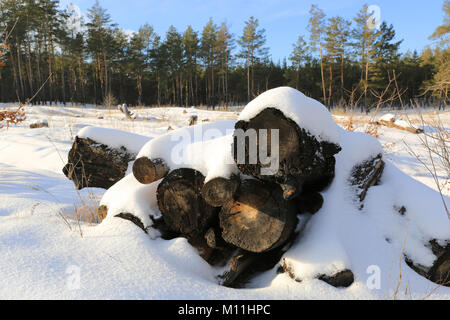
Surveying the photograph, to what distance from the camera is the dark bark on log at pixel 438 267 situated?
5.22 ft

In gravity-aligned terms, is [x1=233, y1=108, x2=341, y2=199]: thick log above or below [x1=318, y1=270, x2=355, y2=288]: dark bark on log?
above

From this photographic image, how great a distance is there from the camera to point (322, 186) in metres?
1.80

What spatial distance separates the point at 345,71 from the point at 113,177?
34138 millimetres

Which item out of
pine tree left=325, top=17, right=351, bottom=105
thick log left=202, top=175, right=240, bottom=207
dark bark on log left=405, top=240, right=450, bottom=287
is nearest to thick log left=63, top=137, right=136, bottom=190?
thick log left=202, top=175, right=240, bottom=207

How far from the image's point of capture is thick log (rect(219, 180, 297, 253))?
148cm

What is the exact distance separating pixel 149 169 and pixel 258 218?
85 cm

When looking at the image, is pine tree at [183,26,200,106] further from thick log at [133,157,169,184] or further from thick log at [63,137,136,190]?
thick log at [133,157,169,184]

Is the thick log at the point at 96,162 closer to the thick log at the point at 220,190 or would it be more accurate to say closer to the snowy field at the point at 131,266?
the snowy field at the point at 131,266

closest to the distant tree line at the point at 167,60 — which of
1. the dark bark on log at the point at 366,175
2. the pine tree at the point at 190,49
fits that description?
the pine tree at the point at 190,49

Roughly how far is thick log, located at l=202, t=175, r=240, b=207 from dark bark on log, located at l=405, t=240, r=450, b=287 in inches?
47.8

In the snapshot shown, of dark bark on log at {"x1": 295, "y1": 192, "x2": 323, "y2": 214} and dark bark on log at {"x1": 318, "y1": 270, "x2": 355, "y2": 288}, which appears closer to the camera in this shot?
dark bark on log at {"x1": 318, "y1": 270, "x2": 355, "y2": 288}

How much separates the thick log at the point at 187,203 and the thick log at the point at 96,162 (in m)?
1.01

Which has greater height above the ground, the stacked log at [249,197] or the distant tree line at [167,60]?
the distant tree line at [167,60]

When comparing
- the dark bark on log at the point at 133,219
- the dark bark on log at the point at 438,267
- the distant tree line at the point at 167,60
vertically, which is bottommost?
the dark bark on log at the point at 438,267
